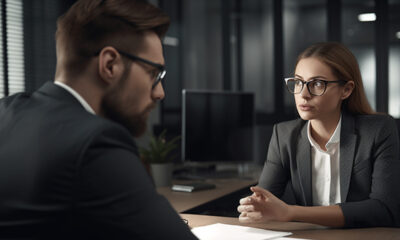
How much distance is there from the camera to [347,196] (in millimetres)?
1796

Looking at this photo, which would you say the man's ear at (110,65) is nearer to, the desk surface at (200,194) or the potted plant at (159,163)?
the desk surface at (200,194)

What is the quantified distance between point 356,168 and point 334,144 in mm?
146

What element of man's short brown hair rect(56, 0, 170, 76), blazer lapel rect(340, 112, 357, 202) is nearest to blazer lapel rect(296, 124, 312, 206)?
blazer lapel rect(340, 112, 357, 202)

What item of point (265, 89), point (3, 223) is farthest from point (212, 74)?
point (3, 223)

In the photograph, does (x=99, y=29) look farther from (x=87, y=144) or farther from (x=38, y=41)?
(x=38, y=41)

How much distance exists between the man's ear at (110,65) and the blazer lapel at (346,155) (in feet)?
3.84

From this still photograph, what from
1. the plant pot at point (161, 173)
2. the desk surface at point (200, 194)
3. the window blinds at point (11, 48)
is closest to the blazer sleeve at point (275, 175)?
the desk surface at point (200, 194)

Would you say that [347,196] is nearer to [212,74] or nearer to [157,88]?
[157,88]

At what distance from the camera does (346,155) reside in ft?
5.95

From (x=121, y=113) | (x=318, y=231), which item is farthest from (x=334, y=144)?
(x=121, y=113)

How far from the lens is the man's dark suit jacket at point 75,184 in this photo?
759 mm

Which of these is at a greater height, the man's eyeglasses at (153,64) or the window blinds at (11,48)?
the window blinds at (11,48)

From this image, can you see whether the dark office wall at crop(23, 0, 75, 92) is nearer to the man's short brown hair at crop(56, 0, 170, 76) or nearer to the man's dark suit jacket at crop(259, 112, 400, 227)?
the man's dark suit jacket at crop(259, 112, 400, 227)

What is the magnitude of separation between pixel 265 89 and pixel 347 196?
370 centimetres
